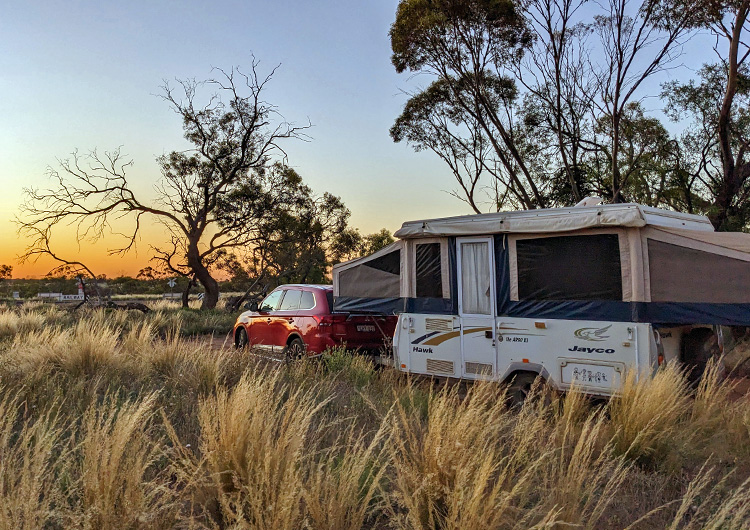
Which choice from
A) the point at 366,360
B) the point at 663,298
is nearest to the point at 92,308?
the point at 366,360

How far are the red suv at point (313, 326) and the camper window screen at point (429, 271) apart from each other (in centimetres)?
177

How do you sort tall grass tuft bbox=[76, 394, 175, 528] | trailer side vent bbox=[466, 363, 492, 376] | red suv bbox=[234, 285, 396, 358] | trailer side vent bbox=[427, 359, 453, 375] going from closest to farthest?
1. tall grass tuft bbox=[76, 394, 175, 528]
2. trailer side vent bbox=[466, 363, 492, 376]
3. trailer side vent bbox=[427, 359, 453, 375]
4. red suv bbox=[234, 285, 396, 358]

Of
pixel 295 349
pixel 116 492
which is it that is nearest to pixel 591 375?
pixel 116 492

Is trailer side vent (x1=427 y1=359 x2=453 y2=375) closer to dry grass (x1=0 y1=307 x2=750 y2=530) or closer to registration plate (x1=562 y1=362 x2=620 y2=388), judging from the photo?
dry grass (x1=0 y1=307 x2=750 y2=530)

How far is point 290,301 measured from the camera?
11922 mm

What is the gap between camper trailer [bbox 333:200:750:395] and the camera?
22.2 feet

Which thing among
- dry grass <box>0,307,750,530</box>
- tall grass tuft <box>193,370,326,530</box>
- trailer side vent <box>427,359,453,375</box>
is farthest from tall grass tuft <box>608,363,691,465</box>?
tall grass tuft <box>193,370,326,530</box>

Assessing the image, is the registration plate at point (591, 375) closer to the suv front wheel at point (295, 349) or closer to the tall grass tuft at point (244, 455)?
the tall grass tuft at point (244, 455)

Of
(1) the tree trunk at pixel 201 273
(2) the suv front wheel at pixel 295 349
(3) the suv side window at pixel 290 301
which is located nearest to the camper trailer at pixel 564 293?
(2) the suv front wheel at pixel 295 349

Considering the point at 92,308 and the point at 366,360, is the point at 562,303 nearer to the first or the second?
the point at 366,360

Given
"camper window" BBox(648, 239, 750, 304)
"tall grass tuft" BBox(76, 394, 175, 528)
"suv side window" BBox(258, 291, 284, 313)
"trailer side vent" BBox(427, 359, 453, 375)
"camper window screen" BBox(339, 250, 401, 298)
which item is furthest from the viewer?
"suv side window" BBox(258, 291, 284, 313)

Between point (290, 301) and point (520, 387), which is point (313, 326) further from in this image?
point (520, 387)

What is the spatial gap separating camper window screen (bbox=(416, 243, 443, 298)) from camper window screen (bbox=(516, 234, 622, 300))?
1161mm

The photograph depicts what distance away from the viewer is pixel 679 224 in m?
7.91
